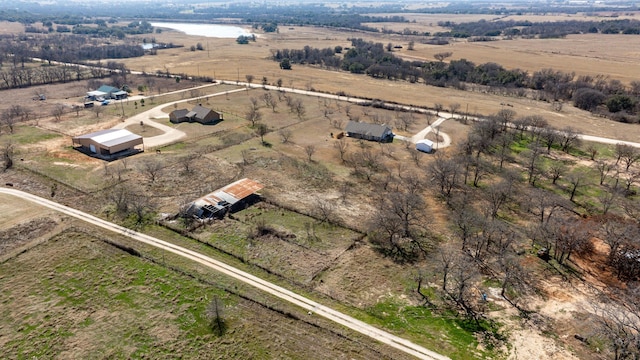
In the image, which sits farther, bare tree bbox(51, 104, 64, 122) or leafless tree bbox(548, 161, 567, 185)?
bare tree bbox(51, 104, 64, 122)

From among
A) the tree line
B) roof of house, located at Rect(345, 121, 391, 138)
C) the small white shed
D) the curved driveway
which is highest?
the tree line

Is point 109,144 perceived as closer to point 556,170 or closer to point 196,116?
point 196,116

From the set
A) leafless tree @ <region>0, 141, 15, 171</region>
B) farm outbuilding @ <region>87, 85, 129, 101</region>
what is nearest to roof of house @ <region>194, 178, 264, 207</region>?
leafless tree @ <region>0, 141, 15, 171</region>

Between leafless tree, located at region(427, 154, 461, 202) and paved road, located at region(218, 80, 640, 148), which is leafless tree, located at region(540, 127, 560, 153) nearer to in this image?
paved road, located at region(218, 80, 640, 148)

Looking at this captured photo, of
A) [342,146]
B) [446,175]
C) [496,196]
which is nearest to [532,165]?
[496,196]

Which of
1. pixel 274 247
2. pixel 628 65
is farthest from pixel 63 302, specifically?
pixel 628 65

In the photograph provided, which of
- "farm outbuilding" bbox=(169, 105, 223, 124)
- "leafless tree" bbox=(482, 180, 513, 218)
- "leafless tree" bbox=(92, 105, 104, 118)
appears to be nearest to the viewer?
"leafless tree" bbox=(482, 180, 513, 218)

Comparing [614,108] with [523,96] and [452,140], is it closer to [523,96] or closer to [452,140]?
[523,96]
